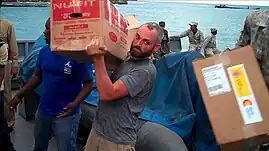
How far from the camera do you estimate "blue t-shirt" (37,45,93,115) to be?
11.2ft

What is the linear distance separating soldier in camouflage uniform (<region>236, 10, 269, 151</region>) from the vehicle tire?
982mm

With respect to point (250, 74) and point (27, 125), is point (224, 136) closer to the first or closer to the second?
point (250, 74)

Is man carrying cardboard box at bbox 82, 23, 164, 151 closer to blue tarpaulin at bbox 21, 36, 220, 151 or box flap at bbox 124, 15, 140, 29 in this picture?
box flap at bbox 124, 15, 140, 29

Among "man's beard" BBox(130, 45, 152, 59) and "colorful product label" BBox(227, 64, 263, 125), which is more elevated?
"man's beard" BBox(130, 45, 152, 59)

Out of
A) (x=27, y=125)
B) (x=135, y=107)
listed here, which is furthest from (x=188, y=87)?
(x=27, y=125)

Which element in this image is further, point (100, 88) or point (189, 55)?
point (189, 55)

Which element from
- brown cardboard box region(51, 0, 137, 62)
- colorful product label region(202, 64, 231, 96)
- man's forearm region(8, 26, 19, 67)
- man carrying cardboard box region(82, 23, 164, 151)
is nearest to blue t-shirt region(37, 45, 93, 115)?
man carrying cardboard box region(82, 23, 164, 151)

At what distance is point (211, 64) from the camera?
2.56 metres

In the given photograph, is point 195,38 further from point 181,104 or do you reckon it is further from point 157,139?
point 157,139

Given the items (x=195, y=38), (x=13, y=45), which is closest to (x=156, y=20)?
(x=195, y=38)

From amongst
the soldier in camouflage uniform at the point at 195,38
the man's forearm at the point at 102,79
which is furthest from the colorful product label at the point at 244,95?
the soldier in camouflage uniform at the point at 195,38

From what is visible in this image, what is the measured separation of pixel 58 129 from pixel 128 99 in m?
1.03

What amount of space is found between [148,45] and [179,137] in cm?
150

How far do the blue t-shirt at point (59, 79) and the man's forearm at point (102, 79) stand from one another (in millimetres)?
976
